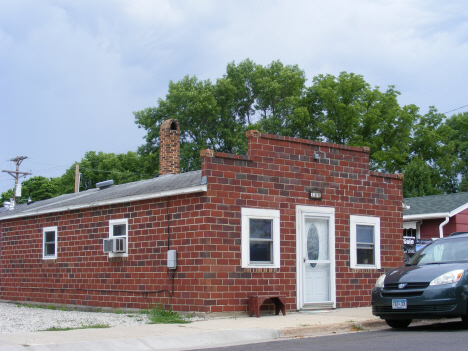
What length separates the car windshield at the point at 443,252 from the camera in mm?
11008

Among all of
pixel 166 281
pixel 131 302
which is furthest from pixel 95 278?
pixel 166 281

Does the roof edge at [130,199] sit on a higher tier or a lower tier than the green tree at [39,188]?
lower

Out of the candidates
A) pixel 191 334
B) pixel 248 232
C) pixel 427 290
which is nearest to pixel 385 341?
pixel 427 290

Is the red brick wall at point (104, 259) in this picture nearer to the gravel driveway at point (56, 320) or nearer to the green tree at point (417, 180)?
the gravel driveway at point (56, 320)

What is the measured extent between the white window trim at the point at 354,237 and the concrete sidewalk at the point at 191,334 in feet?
8.64

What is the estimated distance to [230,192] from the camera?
1352 cm

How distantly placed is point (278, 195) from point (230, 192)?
140 centimetres

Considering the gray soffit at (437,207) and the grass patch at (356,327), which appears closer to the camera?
the grass patch at (356,327)

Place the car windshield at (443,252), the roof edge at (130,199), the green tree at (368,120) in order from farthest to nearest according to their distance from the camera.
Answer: the green tree at (368,120) < the roof edge at (130,199) < the car windshield at (443,252)

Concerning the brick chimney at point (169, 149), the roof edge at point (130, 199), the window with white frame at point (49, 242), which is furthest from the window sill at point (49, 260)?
the brick chimney at point (169, 149)

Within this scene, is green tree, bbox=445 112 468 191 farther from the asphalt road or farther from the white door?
the asphalt road

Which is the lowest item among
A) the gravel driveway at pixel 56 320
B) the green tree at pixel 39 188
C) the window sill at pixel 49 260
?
the gravel driveway at pixel 56 320

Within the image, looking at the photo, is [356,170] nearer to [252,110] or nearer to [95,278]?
[95,278]

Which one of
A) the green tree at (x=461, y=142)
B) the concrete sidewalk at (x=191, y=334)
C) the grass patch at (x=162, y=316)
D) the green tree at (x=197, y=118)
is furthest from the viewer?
the green tree at (x=461, y=142)
